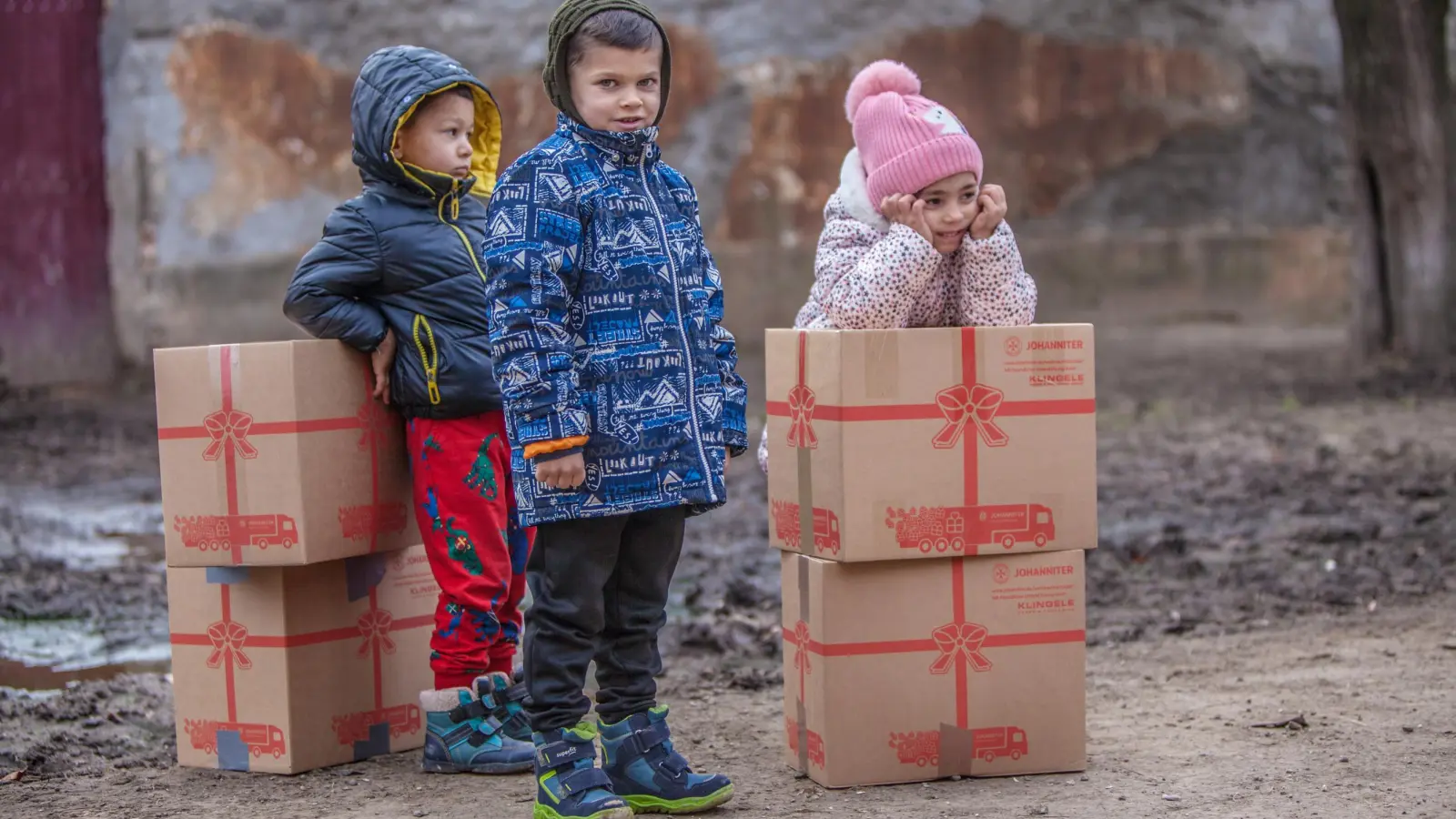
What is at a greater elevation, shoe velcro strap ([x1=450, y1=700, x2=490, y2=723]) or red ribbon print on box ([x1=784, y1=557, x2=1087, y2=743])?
red ribbon print on box ([x1=784, y1=557, x2=1087, y2=743])

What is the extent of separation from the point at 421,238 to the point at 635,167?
70 centimetres

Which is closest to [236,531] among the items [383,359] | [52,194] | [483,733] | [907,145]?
[383,359]

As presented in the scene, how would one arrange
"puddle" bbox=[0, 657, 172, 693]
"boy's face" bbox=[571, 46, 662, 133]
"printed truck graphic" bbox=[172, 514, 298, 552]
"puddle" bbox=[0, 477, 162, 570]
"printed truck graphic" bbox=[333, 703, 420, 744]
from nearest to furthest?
"boy's face" bbox=[571, 46, 662, 133] → "printed truck graphic" bbox=[172, 514, 298, 552] → "printed truck graphic" bbox=[333, 703, 420, 744] → "puddle" bbox=[0, 657, 172, 693] → "puddle" bbox=[0, 477, 162, 570]

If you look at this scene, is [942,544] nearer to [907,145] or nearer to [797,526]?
[797,526]

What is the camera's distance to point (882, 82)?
393 centimetres

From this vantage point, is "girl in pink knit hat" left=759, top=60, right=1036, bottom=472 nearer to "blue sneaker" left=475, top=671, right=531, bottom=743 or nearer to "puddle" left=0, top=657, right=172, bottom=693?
"blue sneaker" left=475, top=671, right=531, bottom=743

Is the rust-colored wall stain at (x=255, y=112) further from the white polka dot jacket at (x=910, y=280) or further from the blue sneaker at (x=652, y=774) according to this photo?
the blue sneaker at (x=652, y=774)

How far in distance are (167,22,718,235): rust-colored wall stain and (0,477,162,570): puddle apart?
12.9 feet

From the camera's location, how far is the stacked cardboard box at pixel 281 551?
11.8 feet

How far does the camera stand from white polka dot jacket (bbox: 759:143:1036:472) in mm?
3393

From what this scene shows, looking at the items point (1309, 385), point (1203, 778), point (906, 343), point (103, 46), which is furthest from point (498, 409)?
point (103, 46)

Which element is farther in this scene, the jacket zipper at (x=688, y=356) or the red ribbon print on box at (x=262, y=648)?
the red ribbon print on box at (x=262, y=648)

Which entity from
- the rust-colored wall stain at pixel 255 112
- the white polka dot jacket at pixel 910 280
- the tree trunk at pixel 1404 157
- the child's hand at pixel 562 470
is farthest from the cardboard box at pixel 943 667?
the rust-colored wall stain at pixel 255 112

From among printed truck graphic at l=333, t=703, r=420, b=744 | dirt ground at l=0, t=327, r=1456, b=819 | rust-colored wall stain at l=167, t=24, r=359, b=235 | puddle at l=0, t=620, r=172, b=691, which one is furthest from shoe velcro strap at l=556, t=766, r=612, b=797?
rust-colored wall stain at l=167, t=24, r=359, b=235
